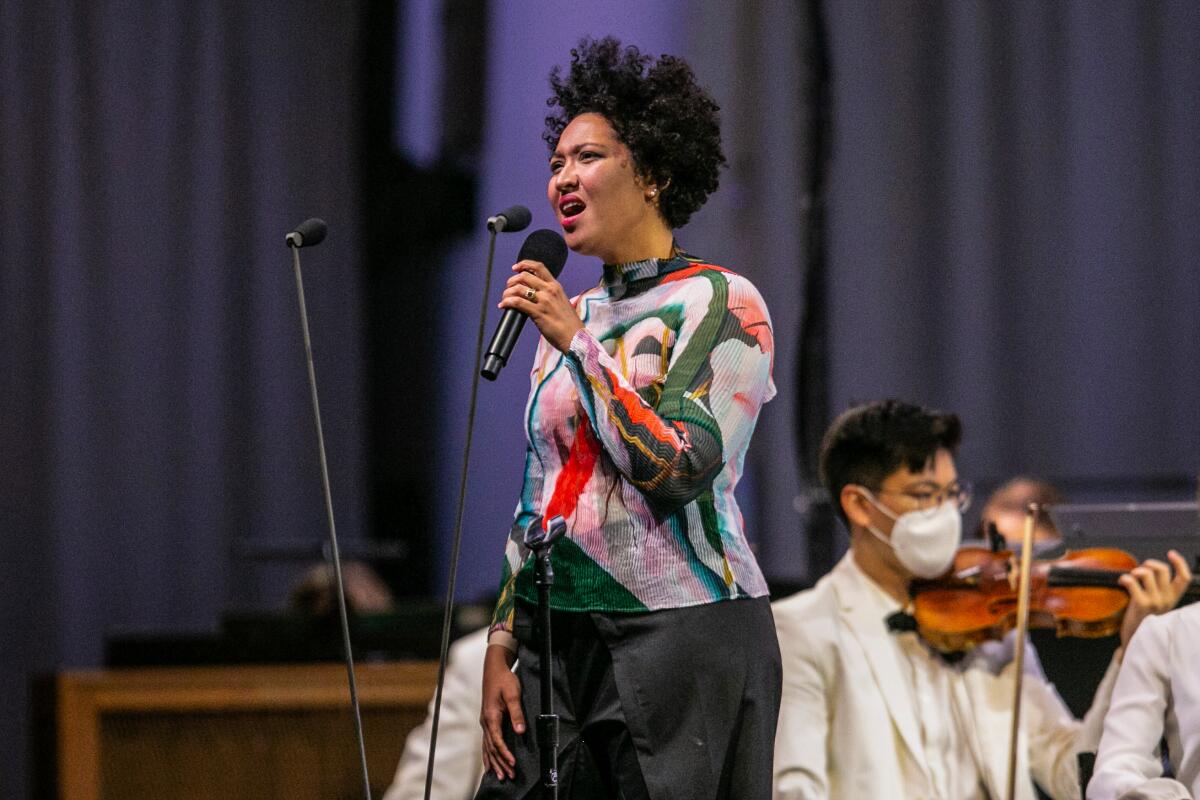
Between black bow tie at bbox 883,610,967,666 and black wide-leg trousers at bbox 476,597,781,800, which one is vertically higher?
black wide-leg trousers at bbox 476,597,781,800

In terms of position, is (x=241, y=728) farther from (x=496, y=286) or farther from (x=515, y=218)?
(x=515, y=218)

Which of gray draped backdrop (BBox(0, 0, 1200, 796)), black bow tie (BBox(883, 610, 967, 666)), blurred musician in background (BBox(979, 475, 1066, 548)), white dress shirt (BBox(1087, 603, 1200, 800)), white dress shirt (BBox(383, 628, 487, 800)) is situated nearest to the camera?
white dress shirt (BBox(1087, 603, 1200, 800))

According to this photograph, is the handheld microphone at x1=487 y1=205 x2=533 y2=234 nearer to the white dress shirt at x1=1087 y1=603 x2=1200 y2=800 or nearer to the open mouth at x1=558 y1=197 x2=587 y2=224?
the open mouth at x1=558 y1=197 x2=587 y2=224

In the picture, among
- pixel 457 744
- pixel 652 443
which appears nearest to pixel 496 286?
pixel 457 744

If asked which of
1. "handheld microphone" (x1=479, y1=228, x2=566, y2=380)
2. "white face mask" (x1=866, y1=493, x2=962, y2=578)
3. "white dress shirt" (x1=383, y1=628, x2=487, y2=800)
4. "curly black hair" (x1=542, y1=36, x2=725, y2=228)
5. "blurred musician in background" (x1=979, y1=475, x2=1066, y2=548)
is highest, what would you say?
"curly black hair" (x1=542, y1=36, x2=725, y2=228)

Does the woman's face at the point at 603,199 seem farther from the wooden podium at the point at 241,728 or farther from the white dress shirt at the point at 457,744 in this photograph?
the wooden podium at the point at 241,728

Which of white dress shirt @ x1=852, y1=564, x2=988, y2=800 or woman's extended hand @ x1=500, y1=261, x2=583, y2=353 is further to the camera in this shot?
white dress shirt @ x1=852, y1=564, x2=988, y2=800

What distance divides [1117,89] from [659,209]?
4.55 metres

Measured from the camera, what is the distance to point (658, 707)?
1.81 m

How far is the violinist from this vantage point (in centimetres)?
279

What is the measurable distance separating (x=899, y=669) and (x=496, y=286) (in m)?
3.32

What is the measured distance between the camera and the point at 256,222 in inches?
249

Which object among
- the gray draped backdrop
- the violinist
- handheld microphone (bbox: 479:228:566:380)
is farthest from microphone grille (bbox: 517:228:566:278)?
the gray draped backdrop

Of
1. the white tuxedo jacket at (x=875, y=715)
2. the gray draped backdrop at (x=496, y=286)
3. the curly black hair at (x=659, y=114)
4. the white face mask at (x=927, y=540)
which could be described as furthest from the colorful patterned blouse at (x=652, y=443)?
the gray draped backdrop at (x=496, y=286)
